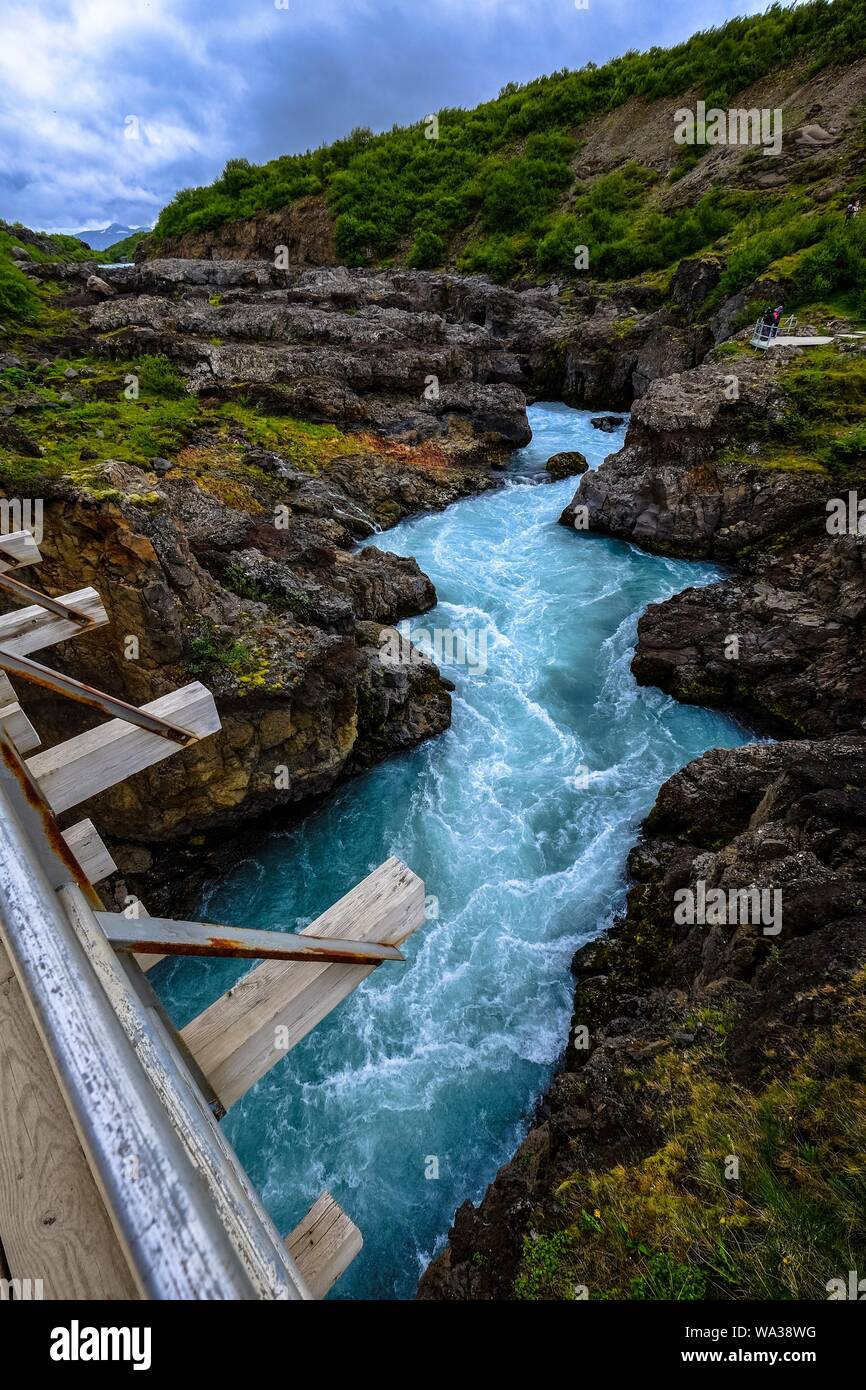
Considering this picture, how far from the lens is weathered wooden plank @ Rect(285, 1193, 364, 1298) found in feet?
6.12

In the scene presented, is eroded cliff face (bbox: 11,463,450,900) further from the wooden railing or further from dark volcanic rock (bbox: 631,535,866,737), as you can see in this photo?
the wooden railing

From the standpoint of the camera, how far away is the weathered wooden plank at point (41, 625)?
11.2 ft

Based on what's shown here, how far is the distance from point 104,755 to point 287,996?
1332 mm

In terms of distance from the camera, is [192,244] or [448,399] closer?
[448,399]

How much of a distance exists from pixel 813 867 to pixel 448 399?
22.6m

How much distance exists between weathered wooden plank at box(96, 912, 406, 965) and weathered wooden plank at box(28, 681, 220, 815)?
996mm

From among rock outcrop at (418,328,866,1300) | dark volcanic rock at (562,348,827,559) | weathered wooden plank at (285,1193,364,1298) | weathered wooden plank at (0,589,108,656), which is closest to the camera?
weathered wooden plank at (285,1193,364,1298)

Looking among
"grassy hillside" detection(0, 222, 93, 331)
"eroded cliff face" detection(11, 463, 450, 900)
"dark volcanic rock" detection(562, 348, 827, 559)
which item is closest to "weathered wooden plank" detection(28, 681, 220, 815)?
"eroded cliff face" detection(11, 463, 450, 900)

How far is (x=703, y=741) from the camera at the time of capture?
1151 centimetres

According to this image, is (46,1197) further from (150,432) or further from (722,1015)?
(150,432)

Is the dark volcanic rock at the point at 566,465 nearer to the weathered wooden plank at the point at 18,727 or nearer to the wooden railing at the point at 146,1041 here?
the weathered wooden plank at the point at 18,727

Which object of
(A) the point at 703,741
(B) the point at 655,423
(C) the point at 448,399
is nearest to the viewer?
(A) the point at 703,741

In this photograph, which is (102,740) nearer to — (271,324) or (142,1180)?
(142,1180)
